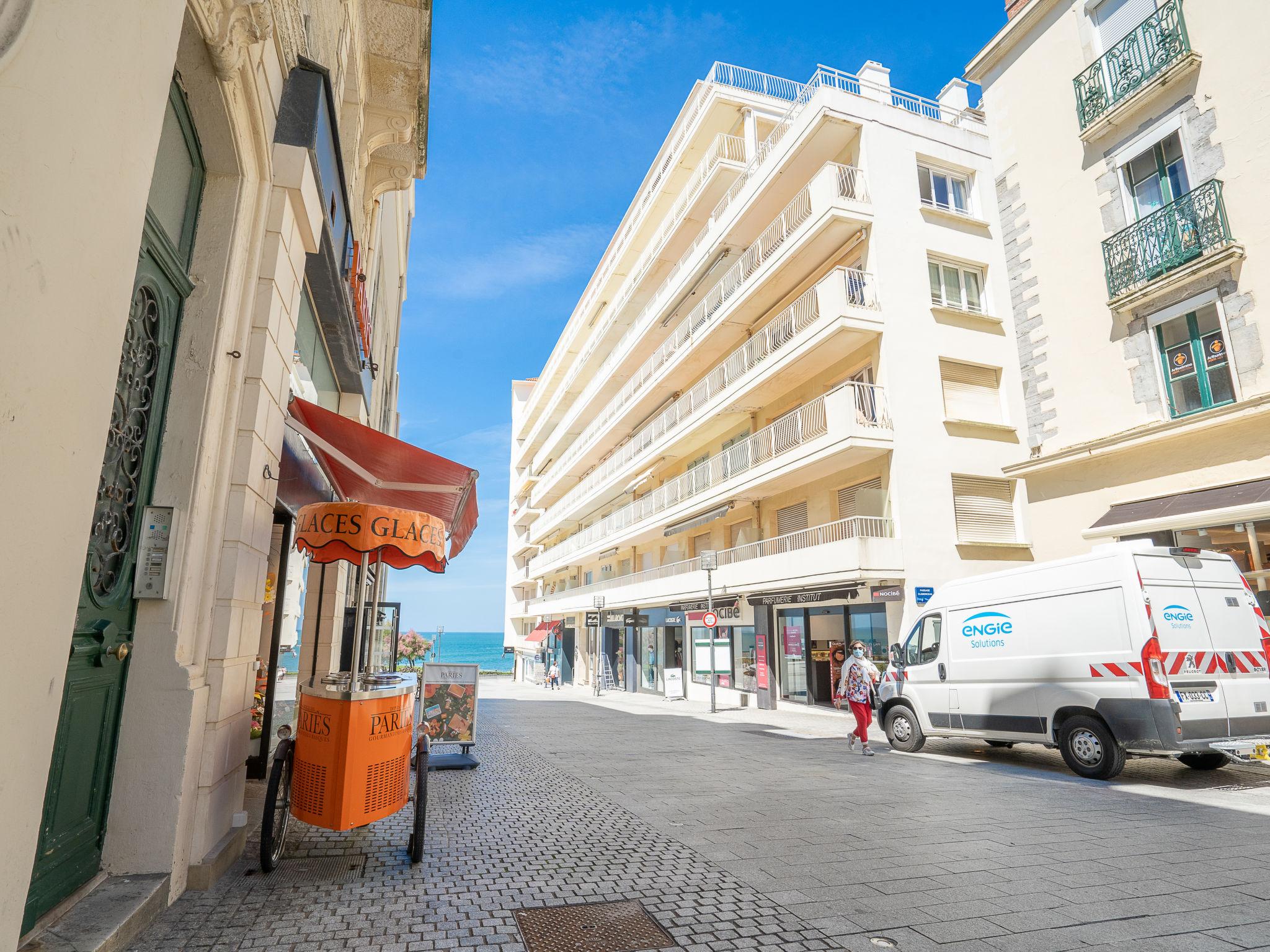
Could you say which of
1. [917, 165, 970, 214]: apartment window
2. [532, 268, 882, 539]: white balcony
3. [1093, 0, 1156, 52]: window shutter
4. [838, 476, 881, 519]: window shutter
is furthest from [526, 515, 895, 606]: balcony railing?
[1093, 0, 1156, 52]: window shutter

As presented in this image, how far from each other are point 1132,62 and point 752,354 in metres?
11.0

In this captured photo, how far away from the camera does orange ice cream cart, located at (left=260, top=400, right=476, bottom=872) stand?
4.79 metres

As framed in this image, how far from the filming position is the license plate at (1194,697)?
8125 millimetres

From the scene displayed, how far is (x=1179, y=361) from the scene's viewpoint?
12.4 metres

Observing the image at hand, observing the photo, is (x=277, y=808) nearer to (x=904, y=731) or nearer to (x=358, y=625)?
(x=358, y=625)

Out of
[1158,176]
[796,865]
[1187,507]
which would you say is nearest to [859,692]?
[1187,507]

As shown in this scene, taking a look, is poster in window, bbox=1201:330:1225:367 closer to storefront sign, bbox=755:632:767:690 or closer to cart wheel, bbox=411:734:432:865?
storefront sign, bbox=755:632:767:690

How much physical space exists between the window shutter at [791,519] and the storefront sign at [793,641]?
8.99 ft

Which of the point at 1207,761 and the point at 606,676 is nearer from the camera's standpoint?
the point at 1207,761

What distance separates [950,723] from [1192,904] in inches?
270

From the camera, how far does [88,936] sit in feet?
10.4

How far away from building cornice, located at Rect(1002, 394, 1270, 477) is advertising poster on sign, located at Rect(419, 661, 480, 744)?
11.2m

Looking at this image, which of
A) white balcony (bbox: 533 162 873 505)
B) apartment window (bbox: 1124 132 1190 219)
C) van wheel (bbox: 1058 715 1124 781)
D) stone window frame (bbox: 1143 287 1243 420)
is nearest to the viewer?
van wheel (bbox: 1058 715 1124 781)

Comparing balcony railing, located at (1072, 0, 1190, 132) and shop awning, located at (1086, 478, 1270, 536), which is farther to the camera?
balcony railing, located at (1072, 0, 1190, 132)
